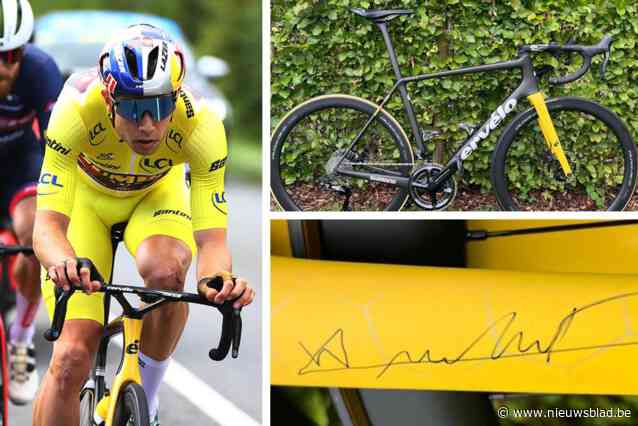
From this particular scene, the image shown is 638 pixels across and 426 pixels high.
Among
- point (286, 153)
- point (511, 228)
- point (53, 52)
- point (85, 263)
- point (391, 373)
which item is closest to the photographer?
point (85, 263)

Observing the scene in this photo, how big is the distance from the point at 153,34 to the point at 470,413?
194 centimetres

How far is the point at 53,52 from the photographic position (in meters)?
14.1

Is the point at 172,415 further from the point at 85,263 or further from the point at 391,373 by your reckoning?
the point at 85,263

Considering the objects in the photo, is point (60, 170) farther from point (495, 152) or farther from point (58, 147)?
point (495, 152)

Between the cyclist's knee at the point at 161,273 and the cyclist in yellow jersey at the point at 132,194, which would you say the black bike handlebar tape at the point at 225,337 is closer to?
the cyclist in yellow jersey at the point at 132,194

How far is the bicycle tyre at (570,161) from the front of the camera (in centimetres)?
613

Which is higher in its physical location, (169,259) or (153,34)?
A: (153,34)

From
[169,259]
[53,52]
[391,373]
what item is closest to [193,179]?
[169,259]

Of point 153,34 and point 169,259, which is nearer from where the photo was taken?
point 153,34

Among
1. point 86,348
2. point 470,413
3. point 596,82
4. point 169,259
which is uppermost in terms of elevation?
point 596,82

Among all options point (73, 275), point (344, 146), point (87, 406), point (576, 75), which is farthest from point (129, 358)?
point (576, 75)

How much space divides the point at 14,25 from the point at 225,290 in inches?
85.8

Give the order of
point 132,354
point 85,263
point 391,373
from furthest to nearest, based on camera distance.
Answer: point 391,373 → point 132,354 → point 85,263
